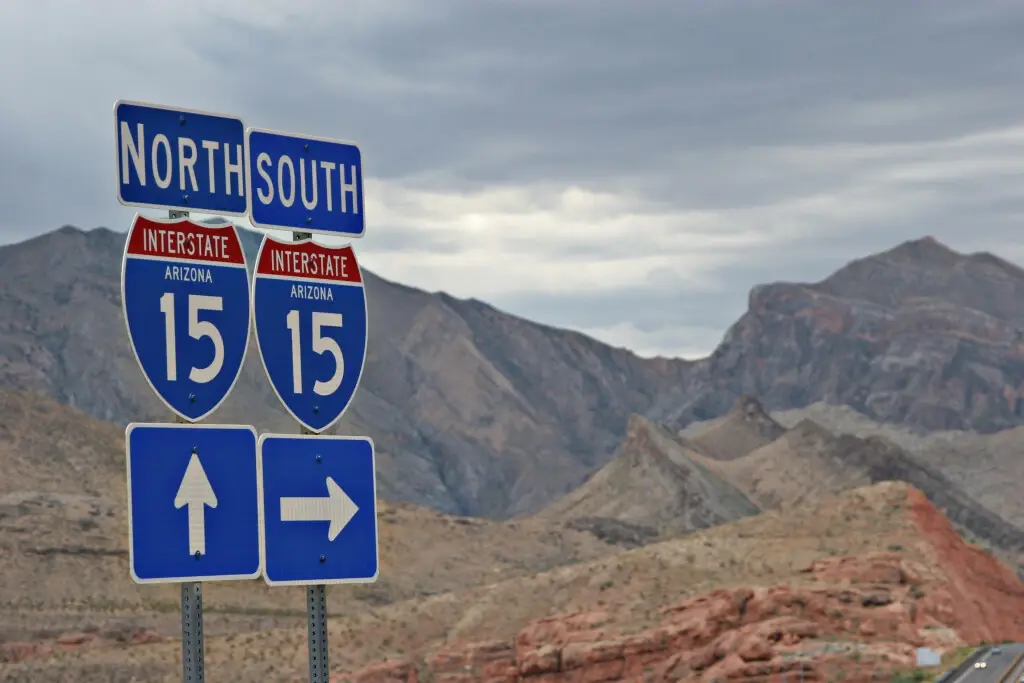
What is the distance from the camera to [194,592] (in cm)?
1115

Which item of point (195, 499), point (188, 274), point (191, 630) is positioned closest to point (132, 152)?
point (188, 274)

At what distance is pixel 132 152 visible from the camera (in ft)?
36.0

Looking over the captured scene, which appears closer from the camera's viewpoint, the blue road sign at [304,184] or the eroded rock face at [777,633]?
the blue road sign at [304,184]

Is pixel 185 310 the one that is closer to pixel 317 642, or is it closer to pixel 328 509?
pixel 328 509

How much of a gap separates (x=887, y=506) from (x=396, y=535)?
48.4 meters

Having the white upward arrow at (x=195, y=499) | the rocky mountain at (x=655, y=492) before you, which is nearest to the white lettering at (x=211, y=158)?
the white upward arrow at (x=195, y=499)

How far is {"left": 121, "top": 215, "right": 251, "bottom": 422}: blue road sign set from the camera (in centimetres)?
1080

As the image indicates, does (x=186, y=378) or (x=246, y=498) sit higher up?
(x=186, y=378)

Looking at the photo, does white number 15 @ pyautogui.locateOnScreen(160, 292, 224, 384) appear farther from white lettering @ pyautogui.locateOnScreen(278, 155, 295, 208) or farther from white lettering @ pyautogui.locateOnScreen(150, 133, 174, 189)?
white lettering @ pyautogui.locateOnScreen(278, 155, 295, 208)

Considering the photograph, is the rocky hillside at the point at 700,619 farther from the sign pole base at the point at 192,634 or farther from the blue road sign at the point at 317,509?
the sign pole base at the point at 192,634

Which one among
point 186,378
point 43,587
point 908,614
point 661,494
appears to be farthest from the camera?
point 661,494

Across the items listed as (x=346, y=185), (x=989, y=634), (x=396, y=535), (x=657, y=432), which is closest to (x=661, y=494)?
(x=657, y=432)

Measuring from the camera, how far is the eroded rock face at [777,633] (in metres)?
69.8

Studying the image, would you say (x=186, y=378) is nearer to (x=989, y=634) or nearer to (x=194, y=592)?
(x=194, y=592)
